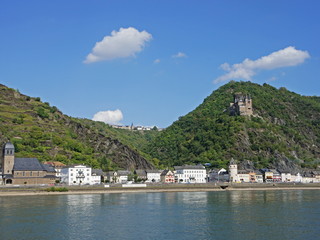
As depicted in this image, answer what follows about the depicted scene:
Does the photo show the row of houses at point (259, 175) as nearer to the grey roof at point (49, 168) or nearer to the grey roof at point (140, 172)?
the grey roof at point (140, 172)

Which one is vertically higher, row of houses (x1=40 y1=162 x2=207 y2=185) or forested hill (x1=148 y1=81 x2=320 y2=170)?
forested hill (x1=148 y1=81 x2=320 y2=170)

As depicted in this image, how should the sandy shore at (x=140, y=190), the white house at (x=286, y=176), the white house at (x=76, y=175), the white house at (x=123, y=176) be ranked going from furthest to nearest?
the white house at (x=286, y=176)
the white house at (x=123, y=176)
the white house at (x=76, y=175)
the sandy shore at (x=140, y=190)

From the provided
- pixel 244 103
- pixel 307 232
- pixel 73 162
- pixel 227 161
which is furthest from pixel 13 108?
pixel 307 232

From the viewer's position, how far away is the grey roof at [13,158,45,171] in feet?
293

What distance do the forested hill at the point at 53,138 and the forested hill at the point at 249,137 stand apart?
25.3m

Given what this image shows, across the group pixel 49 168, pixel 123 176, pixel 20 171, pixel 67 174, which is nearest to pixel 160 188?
pixel 123 176

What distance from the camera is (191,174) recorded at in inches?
4882

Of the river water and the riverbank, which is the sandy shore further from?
the river water

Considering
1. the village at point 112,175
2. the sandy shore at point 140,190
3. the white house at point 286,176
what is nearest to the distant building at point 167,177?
the village at point 112,175

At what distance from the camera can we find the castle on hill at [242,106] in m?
167

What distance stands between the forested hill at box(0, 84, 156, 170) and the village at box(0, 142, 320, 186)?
732 centimetres

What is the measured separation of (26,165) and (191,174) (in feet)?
170

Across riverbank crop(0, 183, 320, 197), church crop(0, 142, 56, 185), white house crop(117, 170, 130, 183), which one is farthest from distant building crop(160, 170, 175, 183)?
church crop(0, 142, 56, 185)

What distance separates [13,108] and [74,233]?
367ft
